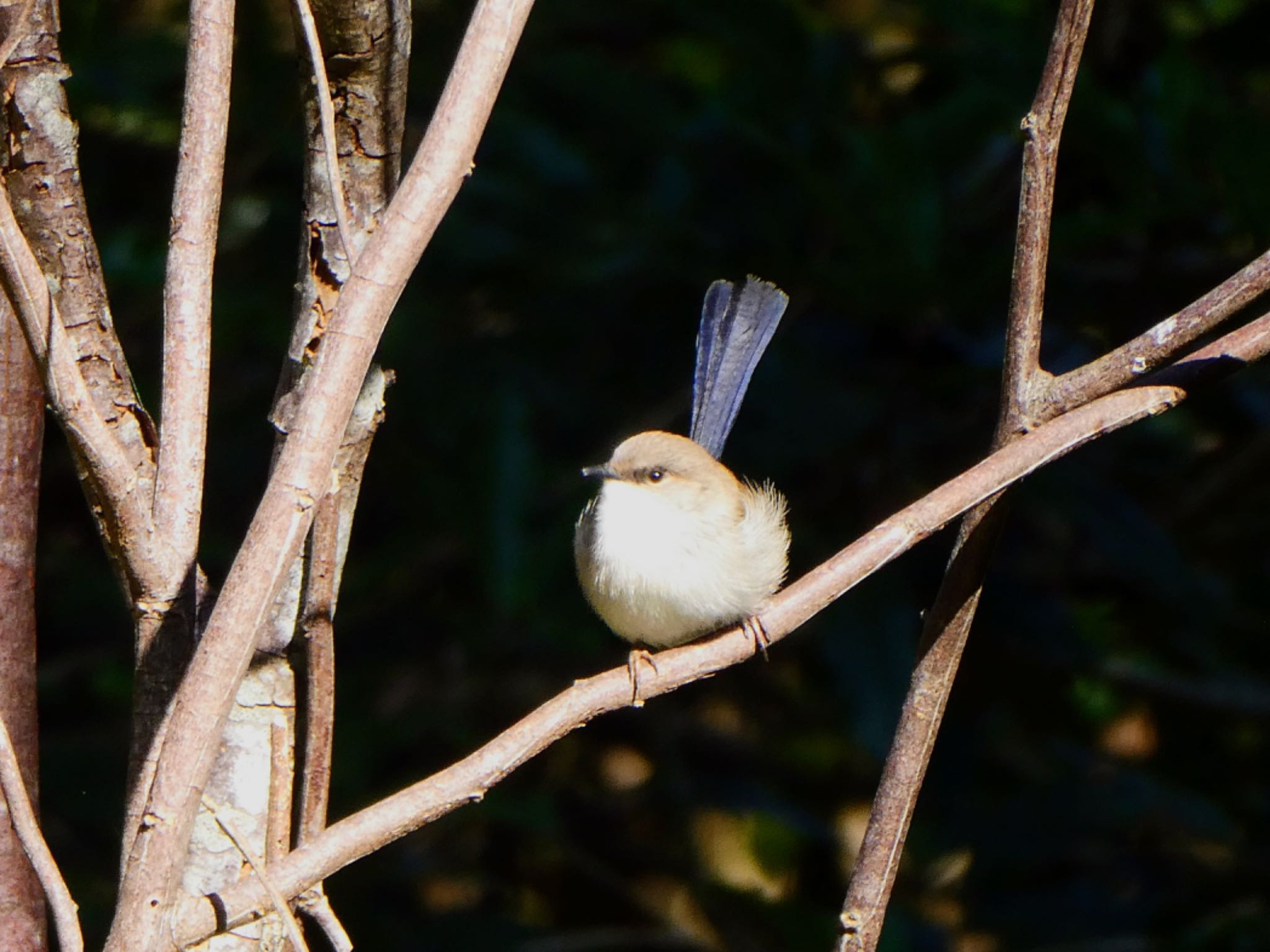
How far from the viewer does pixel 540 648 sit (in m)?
4.38

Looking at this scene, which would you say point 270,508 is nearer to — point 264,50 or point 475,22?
point 475,22

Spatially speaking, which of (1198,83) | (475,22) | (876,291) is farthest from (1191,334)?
(1198,83)

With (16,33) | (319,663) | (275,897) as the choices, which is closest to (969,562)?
(319,663)

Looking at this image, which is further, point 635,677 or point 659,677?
point 659,677

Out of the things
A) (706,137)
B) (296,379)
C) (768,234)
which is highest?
(706,137)

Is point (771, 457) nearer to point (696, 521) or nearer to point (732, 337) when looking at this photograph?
point (732, 337)

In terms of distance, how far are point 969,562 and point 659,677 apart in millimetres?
474

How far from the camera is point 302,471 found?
1.45 m

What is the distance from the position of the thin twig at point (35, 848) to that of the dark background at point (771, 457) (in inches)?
80.8

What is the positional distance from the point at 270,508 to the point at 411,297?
7.81 feet

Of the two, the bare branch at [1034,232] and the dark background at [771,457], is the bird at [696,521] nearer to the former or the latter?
the dark background at [771,457]

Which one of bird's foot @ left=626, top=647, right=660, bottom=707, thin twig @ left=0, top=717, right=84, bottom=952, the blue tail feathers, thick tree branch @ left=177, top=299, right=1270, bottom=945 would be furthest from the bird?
thin twig @ left=0, top=717, right=84, bottom=952

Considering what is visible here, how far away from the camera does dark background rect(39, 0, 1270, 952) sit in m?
3.70

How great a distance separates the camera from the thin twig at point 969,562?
6.43ft
